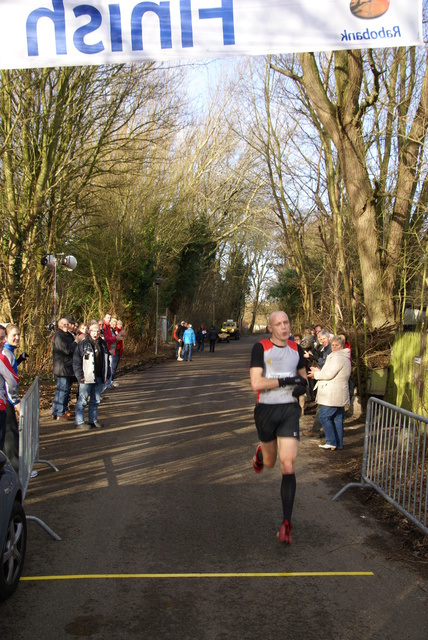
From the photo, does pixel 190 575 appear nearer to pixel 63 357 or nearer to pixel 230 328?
pixel 63 357

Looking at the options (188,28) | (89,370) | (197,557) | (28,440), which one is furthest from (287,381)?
(89,370)

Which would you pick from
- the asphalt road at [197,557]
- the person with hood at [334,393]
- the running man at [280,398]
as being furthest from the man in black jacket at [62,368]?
the running man at [280,398]

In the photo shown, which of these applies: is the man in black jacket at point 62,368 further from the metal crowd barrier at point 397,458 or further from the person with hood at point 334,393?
the metal crowd barrier at point 397,458

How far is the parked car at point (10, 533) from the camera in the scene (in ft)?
14.4

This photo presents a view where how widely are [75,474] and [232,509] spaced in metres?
2.34

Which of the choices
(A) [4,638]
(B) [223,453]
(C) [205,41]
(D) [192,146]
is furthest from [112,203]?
(A) [4,638]

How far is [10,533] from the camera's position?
15.1 feet

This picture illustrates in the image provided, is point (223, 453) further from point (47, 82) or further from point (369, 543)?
point (47, 82)

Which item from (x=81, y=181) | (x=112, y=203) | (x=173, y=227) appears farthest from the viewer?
(x=173, y=227)

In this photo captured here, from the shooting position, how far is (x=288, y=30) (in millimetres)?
6113

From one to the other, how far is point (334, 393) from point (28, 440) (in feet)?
15.3

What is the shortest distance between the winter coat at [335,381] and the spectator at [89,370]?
3.75 m

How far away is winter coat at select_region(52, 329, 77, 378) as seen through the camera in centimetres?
1170

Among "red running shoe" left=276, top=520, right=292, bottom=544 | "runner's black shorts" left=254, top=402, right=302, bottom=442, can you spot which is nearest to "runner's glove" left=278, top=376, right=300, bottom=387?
"runner's black shorts" left=254, top=402, right=302, bottom=442
